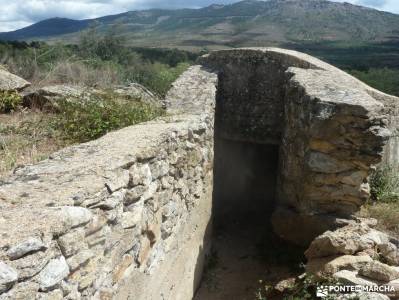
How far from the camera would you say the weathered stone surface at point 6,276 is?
196cm

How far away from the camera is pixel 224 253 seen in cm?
721

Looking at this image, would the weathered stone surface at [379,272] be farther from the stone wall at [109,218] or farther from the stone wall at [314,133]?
the stone wall at [109,218]

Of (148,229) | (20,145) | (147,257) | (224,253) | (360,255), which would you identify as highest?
(20,145)

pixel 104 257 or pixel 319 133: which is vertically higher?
pixel 319 133

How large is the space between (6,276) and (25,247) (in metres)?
0.17

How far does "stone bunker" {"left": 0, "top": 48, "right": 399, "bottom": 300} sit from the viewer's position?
8.04 ft

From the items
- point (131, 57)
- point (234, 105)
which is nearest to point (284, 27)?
point (131, 57)

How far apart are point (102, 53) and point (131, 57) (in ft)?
5.85

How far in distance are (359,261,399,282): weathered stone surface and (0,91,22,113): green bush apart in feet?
18.4

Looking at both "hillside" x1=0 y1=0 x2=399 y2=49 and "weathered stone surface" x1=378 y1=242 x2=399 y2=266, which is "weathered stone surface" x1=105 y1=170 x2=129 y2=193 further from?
"hillside" x1=0 y1=0 x2=399 y2=49

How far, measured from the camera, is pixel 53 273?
7.42 feet

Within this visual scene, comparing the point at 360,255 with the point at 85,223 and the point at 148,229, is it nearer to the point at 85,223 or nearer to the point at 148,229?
the point at 148,229

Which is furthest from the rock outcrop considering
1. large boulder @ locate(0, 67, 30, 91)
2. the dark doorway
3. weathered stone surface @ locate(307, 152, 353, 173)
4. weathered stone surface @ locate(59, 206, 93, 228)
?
large boulder @ locate(0, 67, 30, 91)

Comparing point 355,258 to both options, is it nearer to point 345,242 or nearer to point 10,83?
point 345,242
